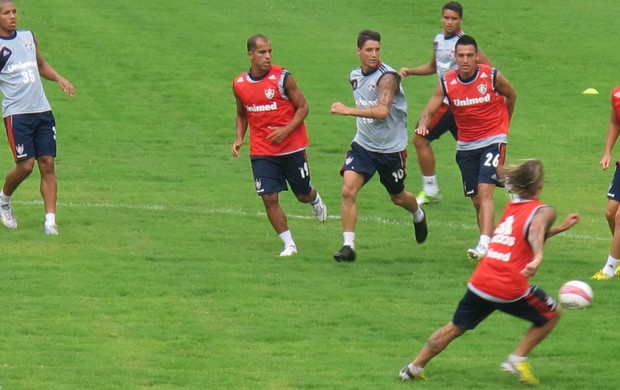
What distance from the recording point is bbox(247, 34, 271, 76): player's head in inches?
542

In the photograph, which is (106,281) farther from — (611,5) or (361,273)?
(611,5)

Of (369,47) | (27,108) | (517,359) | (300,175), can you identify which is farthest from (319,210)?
(517,359)

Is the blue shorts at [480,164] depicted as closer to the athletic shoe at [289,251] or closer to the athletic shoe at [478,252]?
the athletic shoe at [478,252]

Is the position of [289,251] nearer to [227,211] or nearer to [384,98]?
[384,98]

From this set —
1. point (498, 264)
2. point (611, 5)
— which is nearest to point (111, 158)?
point (498, 264)

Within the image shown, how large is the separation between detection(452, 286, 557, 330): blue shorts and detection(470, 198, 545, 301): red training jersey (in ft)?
0.26

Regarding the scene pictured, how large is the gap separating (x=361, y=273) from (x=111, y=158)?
356 inches

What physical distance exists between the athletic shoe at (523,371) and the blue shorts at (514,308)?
1.12ft

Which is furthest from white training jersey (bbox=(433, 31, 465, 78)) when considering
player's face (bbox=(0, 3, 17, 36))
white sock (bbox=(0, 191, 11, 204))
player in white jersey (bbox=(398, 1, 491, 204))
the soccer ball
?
the soccer ball

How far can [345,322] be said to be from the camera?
11.5 meters

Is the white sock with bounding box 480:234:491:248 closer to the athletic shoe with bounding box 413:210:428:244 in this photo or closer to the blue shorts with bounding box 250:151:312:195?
the athletic shoe with bounding box 413:210:428:244

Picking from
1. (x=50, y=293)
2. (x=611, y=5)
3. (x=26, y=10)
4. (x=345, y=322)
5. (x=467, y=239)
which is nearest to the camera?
(x=345, y=322)

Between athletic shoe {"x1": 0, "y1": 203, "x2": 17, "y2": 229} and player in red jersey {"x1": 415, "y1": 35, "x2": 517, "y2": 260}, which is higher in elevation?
player in red jersey {"x1": 415, "y1": 35, "x2": 517, "y2": 260}

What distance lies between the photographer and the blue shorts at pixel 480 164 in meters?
13.7
